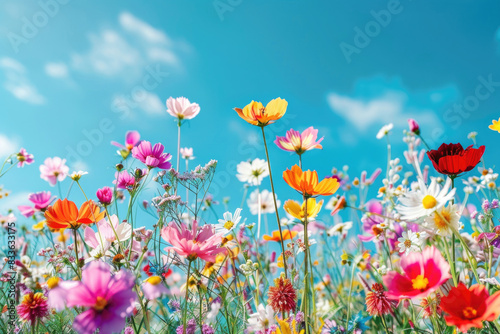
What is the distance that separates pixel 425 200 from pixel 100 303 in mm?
504

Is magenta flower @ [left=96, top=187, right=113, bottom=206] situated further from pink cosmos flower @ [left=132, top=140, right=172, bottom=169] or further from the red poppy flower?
the red poppy flower

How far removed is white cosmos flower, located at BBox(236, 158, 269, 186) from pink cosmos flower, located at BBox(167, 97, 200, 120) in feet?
0.82

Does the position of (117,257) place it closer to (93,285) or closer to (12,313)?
(93,285)

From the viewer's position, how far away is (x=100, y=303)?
49 centimetres

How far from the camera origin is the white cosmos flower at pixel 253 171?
1.34 meters

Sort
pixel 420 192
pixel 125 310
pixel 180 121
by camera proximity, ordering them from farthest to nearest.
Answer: pixel 180 121 → pixel 420 192 → pixel 125 310

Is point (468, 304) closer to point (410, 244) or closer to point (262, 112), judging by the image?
point (410, 244)

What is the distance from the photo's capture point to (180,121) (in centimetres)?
129

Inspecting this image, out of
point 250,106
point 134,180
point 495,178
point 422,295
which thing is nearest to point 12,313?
point 134,180

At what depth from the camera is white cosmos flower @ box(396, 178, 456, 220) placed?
60 centimetres

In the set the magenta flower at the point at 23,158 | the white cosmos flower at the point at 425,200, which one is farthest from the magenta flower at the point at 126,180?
the magenta flower at the point at 23,158

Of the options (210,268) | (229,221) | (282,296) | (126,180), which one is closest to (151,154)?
(126,180)

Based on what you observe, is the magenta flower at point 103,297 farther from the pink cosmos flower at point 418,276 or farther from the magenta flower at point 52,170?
the magenta flower at point 52,170

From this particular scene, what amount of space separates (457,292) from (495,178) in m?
1.22
